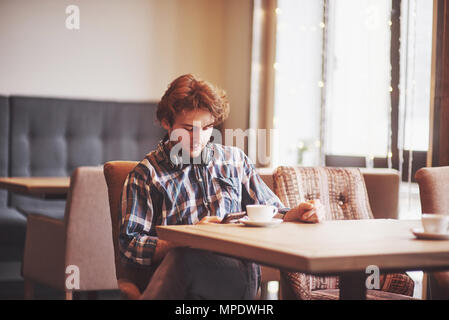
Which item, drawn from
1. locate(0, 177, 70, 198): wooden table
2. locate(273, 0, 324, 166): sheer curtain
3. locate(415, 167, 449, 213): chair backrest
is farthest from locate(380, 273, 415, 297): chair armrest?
locate(273, 0, 324, 166): sheer curtain

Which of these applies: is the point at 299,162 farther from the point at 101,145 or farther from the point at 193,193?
the point at 193,193

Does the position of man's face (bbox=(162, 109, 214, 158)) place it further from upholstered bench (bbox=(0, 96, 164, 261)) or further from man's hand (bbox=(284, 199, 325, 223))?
upholstered bench (bbox=(0, 96, 164, 261))

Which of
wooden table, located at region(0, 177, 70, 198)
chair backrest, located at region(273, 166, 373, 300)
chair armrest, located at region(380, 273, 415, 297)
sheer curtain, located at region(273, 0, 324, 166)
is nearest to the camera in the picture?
chair armrest, located at region(380, 273, 415, 297)

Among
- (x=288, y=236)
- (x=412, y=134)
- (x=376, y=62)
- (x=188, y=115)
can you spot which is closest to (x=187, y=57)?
(x=376, y=62)

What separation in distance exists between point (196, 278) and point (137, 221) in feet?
1.09

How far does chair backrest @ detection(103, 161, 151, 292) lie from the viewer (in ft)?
6.29

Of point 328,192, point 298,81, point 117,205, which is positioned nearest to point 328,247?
point 117,205

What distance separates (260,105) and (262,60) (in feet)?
1.10

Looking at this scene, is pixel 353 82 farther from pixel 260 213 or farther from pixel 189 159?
pixel 260 213

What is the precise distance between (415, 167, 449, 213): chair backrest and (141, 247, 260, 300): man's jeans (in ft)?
3.08

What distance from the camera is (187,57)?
5258 millimetres

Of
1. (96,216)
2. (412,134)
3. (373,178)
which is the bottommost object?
(96,216)

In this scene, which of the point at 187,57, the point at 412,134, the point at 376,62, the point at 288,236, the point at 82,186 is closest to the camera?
the point at 288,236

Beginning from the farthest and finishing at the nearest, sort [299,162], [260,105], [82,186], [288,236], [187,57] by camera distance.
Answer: [187,57]
[260,105]
[299,162]
[82,186]
[288,236]
